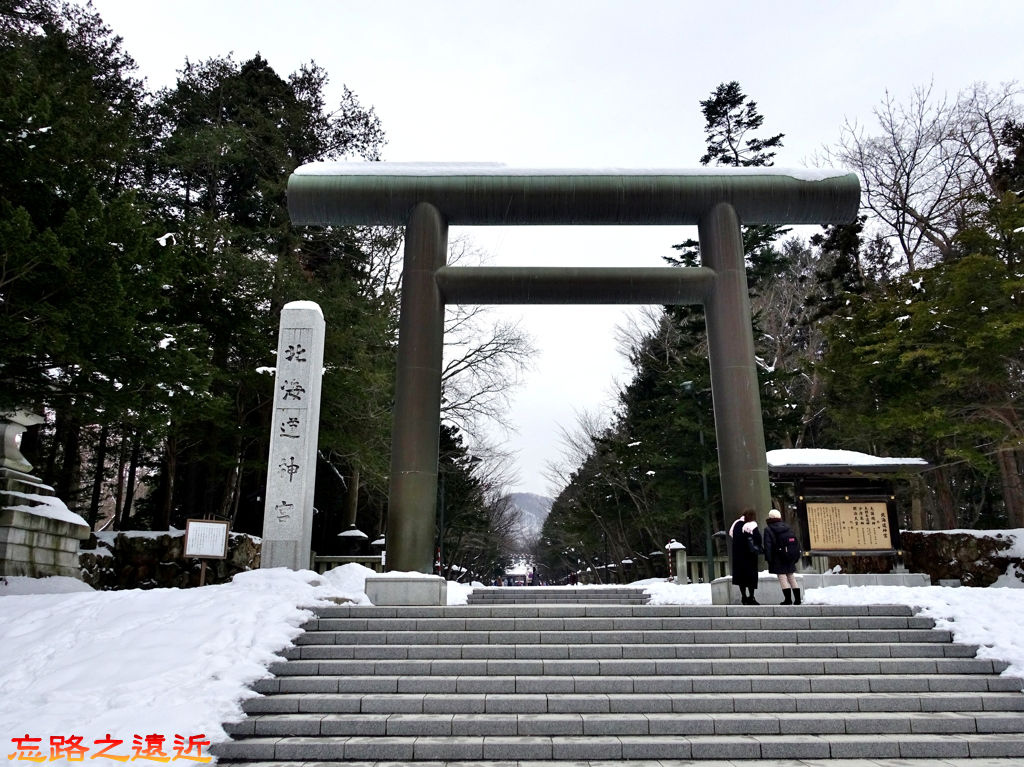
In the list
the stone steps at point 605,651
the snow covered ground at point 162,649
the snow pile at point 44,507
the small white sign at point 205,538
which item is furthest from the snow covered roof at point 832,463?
the snow pile at point 44,507

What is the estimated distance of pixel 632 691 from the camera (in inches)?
265

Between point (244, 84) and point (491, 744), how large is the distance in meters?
25.9

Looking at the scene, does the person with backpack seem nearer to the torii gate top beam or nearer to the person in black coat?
the person in black coat

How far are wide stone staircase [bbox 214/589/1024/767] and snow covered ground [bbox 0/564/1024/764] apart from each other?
1.06 ft

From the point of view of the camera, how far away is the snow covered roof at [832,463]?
550 inches

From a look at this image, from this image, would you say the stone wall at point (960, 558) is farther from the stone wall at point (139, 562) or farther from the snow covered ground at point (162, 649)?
the stone wall at point (139, 562)

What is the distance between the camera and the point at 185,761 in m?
5.34

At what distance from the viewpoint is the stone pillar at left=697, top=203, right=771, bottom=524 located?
10.4 meters

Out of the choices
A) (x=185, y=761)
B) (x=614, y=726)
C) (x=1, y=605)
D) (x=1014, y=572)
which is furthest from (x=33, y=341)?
(x=1014, y=572)

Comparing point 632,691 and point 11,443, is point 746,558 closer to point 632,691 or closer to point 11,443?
point 632,691

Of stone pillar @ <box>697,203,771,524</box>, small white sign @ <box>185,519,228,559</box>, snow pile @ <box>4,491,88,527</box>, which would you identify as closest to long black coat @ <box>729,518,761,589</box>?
stone pillar @ <box>697,203,771,524</box>

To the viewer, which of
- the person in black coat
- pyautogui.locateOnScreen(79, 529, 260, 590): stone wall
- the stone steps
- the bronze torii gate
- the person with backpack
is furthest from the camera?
pyautogui.locateOnScreen(79, 529, 260, 590): stone wall

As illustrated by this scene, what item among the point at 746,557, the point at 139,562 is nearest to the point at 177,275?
the point at 139,562

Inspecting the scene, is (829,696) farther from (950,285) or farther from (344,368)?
(344,368)
